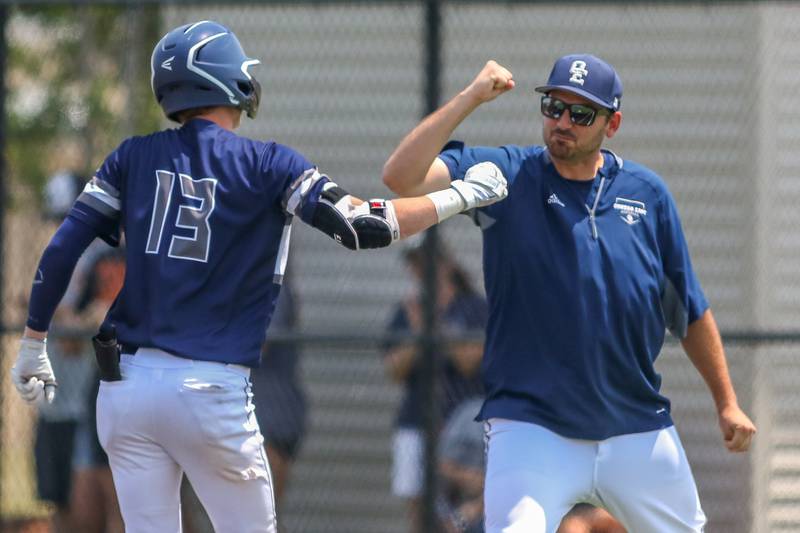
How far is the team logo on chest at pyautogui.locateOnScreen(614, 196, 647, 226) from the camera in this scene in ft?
15.7

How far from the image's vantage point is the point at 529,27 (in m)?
8.19

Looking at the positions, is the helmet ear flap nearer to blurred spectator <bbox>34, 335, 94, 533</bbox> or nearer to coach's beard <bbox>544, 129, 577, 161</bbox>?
coach's beard <bbox>544, 129, 577, 161</bbox>

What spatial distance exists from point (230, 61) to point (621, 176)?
58.3 inches

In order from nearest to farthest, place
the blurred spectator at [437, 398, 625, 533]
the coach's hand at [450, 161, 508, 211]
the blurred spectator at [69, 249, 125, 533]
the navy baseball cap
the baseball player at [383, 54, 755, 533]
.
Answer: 1. the coach's hand at [450, 161, 508, 211]
2. the baseball player at [383, 54, 755, 533]
3. the navy baseball cap
4. the blurred spectator at [437, 398, 625, 533]
5. the blurred spectator at [69, 249, 125, 533]

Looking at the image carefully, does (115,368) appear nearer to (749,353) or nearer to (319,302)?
(319,302)

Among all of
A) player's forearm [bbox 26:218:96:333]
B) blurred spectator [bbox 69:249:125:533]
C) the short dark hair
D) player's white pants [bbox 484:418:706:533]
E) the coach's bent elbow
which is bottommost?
blurred spectator [bbox 69:249:125:533]

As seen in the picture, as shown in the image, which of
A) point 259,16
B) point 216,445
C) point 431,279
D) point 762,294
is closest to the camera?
point 216,445

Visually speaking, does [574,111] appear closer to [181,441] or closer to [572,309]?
[572,309]

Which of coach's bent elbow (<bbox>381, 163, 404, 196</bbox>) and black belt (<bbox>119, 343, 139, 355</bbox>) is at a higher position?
coach's bent elbow (<bbox>381, 163, 404, 196</bbox>)

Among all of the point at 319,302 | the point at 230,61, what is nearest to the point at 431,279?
the point at 319,302

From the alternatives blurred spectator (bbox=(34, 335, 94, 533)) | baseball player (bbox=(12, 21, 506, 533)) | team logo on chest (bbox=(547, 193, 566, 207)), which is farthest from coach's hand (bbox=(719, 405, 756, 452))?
blurred spectator (bbox=(34, 335, 94, 533))

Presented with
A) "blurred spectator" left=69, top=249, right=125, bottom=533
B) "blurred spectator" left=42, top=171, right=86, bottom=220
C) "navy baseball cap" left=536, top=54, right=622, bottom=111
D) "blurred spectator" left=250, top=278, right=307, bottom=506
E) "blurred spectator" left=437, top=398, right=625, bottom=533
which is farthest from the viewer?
"blurred spectator" left=42, top=171, right=86, bottom=220

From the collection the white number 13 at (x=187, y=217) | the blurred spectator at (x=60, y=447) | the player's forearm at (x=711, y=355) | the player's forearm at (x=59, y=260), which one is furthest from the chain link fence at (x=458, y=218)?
the white number 13 at (x=187, y=217)

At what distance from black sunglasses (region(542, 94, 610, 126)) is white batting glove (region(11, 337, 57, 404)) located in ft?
6.33
